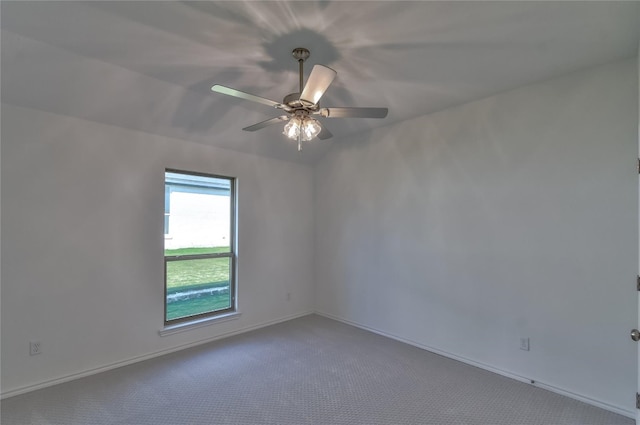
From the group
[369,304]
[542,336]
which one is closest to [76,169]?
[369,304]

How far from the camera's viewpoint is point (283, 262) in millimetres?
4488

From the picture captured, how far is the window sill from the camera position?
3.34m

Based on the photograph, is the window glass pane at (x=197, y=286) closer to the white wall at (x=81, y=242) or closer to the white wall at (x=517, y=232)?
the white wall at (x=81, y=242)

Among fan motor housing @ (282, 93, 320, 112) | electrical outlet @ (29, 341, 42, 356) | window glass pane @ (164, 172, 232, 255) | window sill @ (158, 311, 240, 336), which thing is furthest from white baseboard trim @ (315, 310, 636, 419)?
electrical outlet @ (29, 341, 42, 356)

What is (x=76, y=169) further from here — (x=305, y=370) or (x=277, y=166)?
(x=305, y=370)

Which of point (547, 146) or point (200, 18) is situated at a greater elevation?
point (200, 18)

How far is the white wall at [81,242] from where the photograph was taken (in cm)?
252

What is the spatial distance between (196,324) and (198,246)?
89cm

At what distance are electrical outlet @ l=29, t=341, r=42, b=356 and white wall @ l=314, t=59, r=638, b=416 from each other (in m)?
3.24

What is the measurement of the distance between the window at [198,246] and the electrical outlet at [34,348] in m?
1.05

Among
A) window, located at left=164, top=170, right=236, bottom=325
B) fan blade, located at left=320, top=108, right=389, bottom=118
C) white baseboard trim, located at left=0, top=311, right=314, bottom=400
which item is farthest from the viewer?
window, located at left=164, top=170, right=236, bottom=325

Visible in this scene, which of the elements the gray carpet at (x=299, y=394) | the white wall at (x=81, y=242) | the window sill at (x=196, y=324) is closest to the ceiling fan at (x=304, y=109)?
the white wall at (x=81, y=242)

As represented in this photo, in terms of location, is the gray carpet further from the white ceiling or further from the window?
the white ceiling

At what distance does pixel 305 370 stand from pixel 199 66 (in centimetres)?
281
